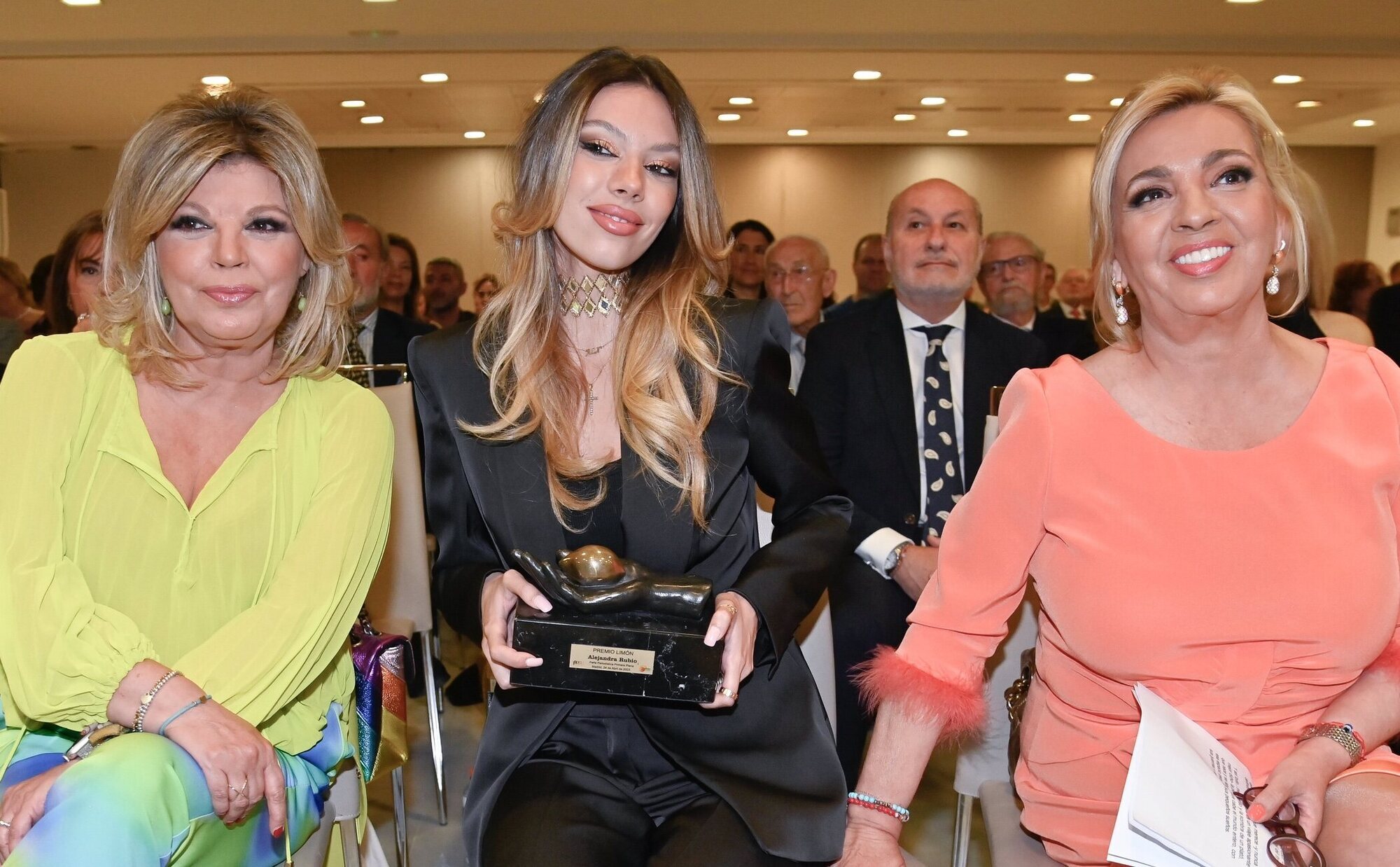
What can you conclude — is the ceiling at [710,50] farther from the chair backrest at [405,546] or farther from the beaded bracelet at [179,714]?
the beaded bracelet at [179,714]

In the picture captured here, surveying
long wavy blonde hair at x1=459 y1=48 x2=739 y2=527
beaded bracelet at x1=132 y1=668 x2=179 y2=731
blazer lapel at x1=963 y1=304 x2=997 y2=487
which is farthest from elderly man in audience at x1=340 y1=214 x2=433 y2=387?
beaded bracelet at x1=132 y1=668 x2=179 y2=731

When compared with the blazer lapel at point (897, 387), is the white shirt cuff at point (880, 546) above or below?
below

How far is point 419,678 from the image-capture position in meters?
4.42

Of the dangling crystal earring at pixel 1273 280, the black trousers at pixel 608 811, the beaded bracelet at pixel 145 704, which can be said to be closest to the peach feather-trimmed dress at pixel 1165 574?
the dangling crystal earring at pixel 1273 280

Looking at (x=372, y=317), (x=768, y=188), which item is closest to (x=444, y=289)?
(x=372, y=317)

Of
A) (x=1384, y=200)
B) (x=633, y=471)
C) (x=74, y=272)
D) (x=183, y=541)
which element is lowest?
(x=183, y=541)

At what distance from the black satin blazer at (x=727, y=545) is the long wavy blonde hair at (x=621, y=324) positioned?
35 millimetres

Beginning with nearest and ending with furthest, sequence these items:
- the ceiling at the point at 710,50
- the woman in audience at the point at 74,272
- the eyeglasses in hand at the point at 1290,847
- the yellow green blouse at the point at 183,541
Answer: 1. the eyeglasses in hand at the point at 1290,847
2. the yellow green blouse at the point at 183,541
3. the woman in audience at the point at 74,272
4. the ceiling at the point at 710,50

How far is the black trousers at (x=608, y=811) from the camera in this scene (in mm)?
1562

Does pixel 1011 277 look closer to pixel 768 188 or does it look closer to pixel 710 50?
pixel 710 50

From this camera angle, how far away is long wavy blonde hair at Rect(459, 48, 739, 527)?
6.07 feet

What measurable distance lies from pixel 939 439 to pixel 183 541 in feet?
7.36

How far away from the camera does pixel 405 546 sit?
10.6 ft

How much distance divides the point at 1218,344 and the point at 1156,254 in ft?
0.53
